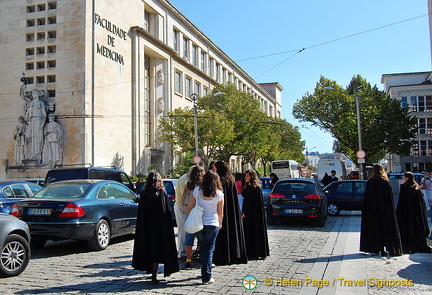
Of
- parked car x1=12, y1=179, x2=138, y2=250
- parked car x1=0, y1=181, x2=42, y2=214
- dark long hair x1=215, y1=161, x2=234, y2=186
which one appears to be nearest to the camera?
dark long hair x1=215, y1=161, x2=234, y2=186

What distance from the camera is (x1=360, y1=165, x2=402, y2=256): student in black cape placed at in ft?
25.6

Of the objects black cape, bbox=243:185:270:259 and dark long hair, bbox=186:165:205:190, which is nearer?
dark long hair, bbox=186:165:205:190

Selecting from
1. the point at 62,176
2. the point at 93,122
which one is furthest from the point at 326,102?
the point at 62,176

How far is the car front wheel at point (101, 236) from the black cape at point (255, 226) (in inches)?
125

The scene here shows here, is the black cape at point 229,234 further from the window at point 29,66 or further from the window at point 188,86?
the window at point 188,86

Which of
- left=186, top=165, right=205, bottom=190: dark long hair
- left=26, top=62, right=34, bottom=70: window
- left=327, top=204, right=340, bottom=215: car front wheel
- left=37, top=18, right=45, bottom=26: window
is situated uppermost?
left=37, top=18, right=45, bottom=26: window

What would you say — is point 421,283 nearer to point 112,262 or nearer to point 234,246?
point 234,246

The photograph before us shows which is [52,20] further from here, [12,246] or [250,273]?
[250,273]

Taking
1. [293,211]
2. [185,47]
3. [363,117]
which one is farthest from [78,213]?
[185,47]

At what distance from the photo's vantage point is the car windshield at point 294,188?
12930mm

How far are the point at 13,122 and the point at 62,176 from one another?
19798mm

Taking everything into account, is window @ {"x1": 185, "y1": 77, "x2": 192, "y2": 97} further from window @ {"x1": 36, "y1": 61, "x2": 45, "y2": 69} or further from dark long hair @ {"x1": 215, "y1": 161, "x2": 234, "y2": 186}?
dark long hair @ {"x1": 215, "y1": 161, "x2": 234, "y2": 186}

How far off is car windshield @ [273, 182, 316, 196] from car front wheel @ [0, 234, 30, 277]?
8146 millimetres

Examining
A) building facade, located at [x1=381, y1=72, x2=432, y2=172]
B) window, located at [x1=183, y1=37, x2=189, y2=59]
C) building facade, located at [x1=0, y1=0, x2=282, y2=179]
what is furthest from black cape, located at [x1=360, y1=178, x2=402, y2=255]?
building facade, located at [x1=381, y1=72, x2=432, y2=172]
